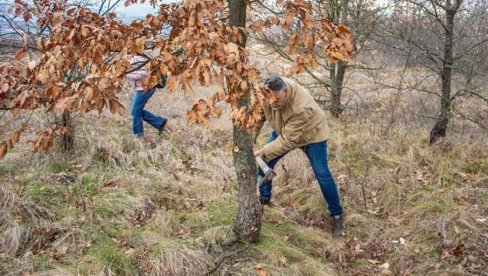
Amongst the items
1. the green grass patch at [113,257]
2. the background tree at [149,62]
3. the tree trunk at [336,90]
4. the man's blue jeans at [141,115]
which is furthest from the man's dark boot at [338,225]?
the tree trunk at [336,90]

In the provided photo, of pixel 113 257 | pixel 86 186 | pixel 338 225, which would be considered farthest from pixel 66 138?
pixel 338 225

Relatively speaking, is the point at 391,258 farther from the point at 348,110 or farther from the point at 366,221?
the point at 348,110

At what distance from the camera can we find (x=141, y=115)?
6840 mm

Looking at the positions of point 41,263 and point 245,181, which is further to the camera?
point 245,181

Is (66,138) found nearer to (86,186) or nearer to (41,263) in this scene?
(86,186)

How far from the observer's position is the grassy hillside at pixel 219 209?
13.4 ft

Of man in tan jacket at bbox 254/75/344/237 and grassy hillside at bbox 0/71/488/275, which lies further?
man in tan jacket at bbox 254/75/344/237

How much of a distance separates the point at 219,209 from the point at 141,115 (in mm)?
2456

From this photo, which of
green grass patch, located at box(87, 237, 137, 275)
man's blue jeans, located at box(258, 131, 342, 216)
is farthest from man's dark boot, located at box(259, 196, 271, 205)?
green grass patch, located at box(87, 237, 137, 275)

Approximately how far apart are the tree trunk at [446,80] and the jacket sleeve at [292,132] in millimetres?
3345

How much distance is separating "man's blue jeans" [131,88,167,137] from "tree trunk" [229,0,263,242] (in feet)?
9.61

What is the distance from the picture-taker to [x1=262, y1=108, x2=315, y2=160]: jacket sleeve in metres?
4.56

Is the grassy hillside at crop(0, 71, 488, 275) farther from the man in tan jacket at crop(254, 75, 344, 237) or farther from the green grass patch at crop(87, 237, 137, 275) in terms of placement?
the man in tan jacket at crop(254, 75, 344, 237)

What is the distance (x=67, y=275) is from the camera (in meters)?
3.68
